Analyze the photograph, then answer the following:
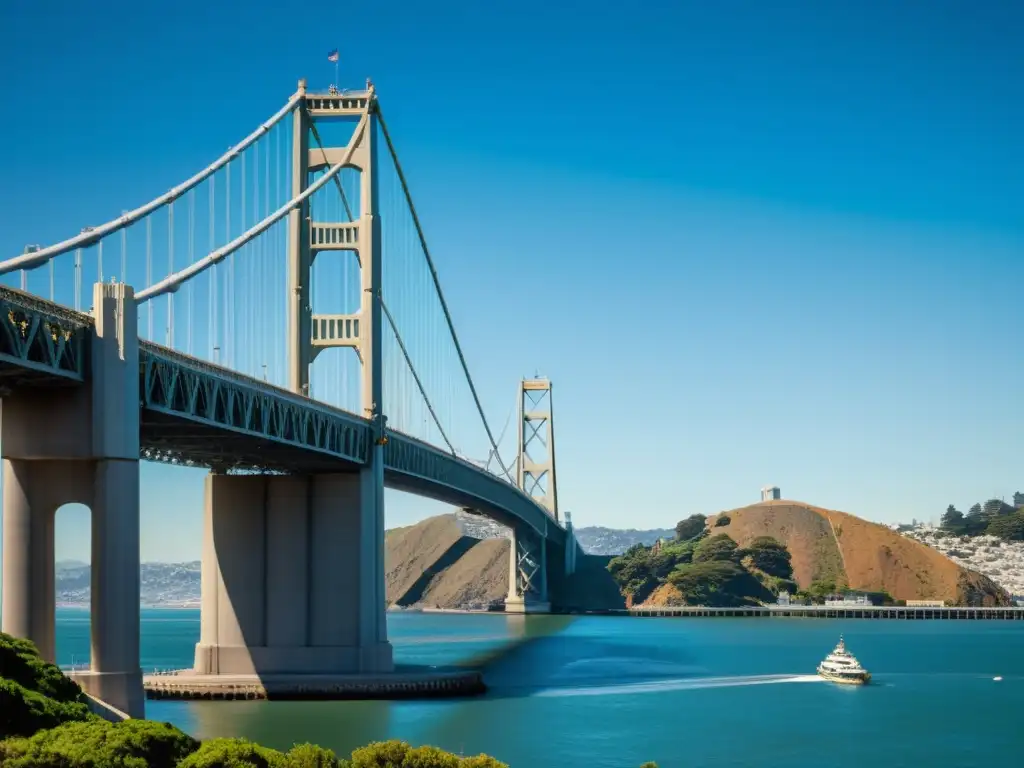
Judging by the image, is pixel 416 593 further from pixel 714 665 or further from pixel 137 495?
pixel 137 495

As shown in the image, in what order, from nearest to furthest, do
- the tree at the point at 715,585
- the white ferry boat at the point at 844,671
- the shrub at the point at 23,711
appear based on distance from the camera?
1. the shrub at the point at 23,711
2. the white ferry boat at the point at 844,671
3. the tree at the point at 715,585

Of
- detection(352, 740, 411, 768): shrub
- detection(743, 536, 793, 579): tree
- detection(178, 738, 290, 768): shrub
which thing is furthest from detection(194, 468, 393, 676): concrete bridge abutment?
detection(743, 536, 793, 579): tree

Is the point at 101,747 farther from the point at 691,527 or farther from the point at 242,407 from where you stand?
the point at 691,527

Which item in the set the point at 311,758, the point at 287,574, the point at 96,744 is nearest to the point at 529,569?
the point at 287,574

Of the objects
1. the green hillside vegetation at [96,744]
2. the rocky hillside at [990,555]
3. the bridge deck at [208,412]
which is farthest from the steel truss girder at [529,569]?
the green hillside vegetation at [96,744]

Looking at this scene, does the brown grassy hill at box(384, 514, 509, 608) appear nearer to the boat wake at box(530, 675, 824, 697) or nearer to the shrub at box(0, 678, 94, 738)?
the boat wake at box(530, 675, 824, 697)

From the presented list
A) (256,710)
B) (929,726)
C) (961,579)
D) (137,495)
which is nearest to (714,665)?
(929,726)

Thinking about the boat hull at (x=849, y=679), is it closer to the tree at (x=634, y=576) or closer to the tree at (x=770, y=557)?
the tree at (x=634, y=576)
